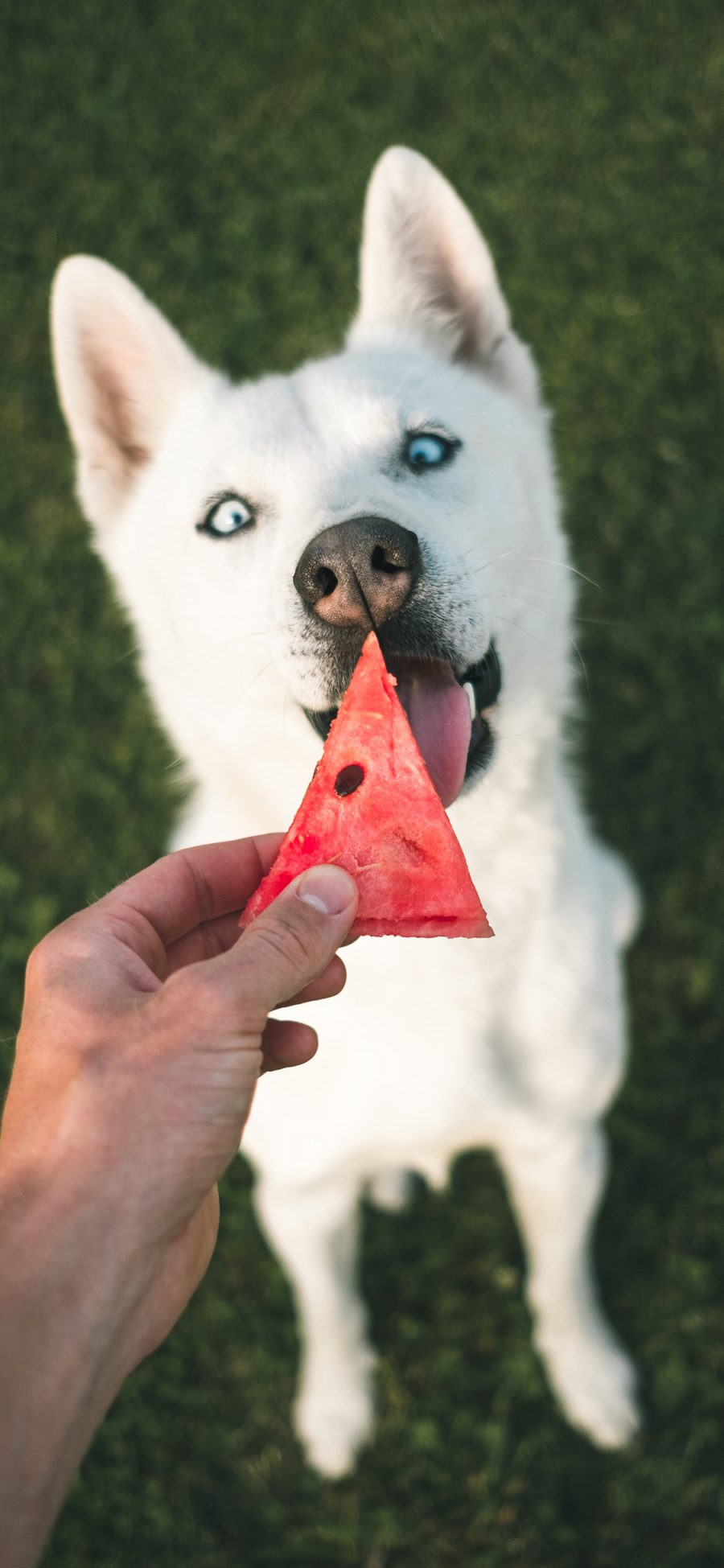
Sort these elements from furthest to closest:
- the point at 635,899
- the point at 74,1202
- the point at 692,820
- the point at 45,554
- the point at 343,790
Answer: the point at 45,554
the point at 692,820
the point at 635,899
the point at 343,790
the point at 74,1202

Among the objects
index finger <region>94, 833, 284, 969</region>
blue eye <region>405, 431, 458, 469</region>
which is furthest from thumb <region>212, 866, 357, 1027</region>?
blue eye <region>405, 431, 458, 469</region>

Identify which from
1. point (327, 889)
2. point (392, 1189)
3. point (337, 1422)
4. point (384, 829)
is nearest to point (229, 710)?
point (384, 829)

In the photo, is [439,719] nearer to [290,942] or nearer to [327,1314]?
[290,942]

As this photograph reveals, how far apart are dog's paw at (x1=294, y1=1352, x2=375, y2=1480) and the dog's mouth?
233 centimetres

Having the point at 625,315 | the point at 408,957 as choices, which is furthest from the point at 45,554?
the point at 408,957

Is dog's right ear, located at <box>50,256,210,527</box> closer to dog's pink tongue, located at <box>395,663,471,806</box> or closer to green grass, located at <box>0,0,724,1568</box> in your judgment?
dog's pink tongue, located at <box>395,663,471,806</box>

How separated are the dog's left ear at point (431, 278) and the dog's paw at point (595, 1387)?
2907 millimetres

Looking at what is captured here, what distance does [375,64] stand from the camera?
5.74 metres

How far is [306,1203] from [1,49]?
624 centimetres

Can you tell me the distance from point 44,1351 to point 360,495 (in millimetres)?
1607

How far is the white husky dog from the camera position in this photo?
2168 mm

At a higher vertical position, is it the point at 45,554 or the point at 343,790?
the point at 45,554

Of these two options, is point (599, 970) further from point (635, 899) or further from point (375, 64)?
point (375, 64)

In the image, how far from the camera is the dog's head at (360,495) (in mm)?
2080
